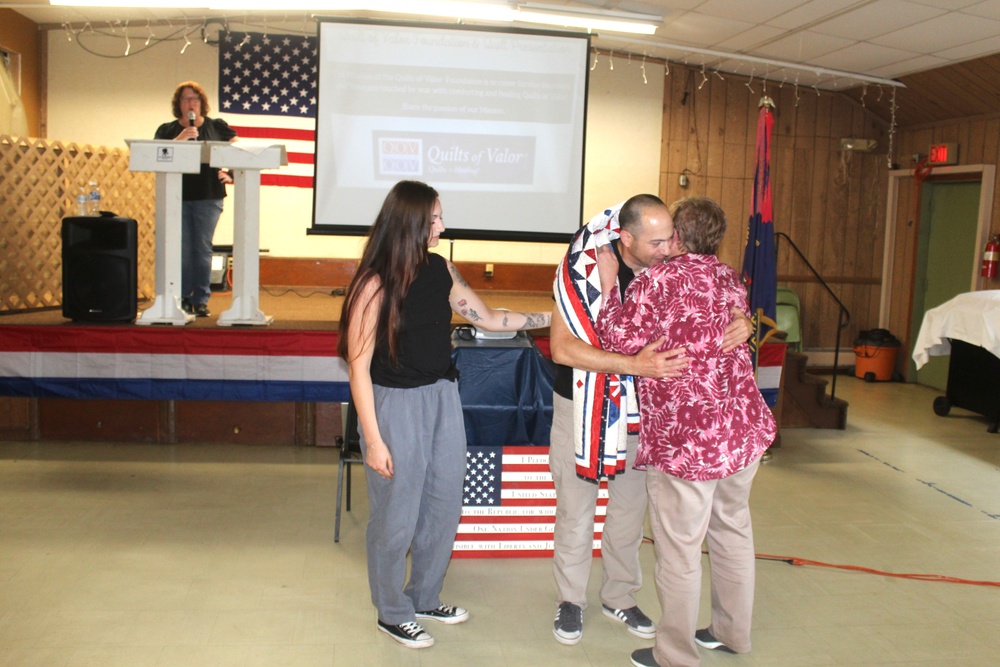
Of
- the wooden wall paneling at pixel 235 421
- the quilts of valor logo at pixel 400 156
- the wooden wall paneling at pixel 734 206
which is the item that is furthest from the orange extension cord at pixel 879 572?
the wooden wall paneling at pixel 734 206

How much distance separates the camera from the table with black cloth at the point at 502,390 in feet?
12.4


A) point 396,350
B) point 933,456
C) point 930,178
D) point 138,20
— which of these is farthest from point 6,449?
point 930,178

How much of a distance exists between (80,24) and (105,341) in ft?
14.6

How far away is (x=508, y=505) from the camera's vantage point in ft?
11.5

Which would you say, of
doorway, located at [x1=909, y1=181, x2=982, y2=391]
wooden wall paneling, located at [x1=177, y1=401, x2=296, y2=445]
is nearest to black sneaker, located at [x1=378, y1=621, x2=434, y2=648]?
wooden wall paneling, located at [x1=177, y1=401, x2=296, y2=445]

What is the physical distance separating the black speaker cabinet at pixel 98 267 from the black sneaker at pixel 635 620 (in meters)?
3.35

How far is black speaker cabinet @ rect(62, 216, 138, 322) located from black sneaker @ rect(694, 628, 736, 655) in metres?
3.63

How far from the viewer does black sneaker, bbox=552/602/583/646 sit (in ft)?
9.13

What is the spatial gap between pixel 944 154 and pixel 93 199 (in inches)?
262

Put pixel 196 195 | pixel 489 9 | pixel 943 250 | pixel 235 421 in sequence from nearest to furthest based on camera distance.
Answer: pixel 235 421 < pixel 196 195 < pixel 489 9 < pixel 943 250

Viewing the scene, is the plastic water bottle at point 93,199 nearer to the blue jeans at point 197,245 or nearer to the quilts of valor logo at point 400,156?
the blue jeans at point 197,245

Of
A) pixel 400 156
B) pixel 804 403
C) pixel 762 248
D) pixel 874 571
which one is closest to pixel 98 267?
pixel 400 156

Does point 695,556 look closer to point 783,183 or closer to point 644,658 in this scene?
point 644,658

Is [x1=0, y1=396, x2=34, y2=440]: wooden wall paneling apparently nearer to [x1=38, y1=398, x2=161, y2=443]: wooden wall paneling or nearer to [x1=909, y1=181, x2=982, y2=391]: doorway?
[x1=38, y1=398, x2=161, y2=443]: wooden wall paneling
